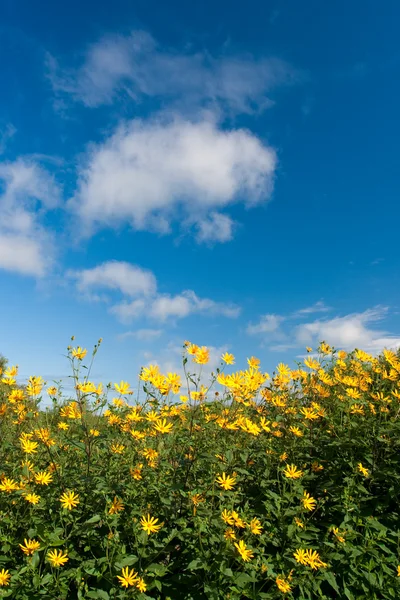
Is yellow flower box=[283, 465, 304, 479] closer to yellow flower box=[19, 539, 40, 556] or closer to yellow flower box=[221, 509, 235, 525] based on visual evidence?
yellow flower box=[221, 509, 235, 525]

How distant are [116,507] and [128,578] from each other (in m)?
0.48

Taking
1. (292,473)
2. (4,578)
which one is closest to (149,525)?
(4,578)

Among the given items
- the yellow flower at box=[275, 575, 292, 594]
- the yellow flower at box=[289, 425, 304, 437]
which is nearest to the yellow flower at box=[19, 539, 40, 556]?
the yellow flower at box=[275, 575, 292, 594]

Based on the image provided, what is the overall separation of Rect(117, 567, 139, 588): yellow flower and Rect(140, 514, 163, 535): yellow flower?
0.24 meters

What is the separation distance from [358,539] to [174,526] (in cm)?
156

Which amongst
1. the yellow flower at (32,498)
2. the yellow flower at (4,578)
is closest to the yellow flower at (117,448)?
the yellow flower at (32,498)

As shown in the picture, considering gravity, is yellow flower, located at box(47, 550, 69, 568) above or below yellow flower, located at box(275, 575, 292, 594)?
above

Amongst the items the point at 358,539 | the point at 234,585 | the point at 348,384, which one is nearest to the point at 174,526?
the point at 234,585

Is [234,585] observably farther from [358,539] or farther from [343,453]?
[343,453]

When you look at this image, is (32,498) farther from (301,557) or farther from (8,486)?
(301,557)

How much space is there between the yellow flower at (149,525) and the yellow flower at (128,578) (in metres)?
0.24

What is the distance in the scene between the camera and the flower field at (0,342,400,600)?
2.99 m

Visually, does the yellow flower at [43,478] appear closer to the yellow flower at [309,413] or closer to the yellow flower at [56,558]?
the yellow flower at [56,558]

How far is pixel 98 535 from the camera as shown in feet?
10.8
